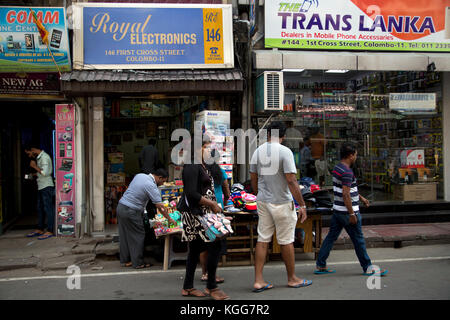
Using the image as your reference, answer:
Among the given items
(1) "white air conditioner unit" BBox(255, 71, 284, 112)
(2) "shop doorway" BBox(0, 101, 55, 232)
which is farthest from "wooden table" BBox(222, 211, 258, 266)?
(2) "shop doorway" BBox(0, 101, 55, 232)

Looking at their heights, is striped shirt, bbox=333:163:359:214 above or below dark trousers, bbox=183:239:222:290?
above

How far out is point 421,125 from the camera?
10.4 metres

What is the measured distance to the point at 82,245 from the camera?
26.0ft

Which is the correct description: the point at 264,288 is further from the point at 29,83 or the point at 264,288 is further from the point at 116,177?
the point at 29,83

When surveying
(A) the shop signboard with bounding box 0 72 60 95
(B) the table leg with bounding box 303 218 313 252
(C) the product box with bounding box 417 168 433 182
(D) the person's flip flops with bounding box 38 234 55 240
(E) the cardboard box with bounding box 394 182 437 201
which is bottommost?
(D) the person's flip flops with bounding box 38 234 55 240

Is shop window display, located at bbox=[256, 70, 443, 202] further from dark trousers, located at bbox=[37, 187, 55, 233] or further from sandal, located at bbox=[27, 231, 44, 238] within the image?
sandal, located at bbox=[27, 231, 44, 238]

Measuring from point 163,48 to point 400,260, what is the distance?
19.7 ft

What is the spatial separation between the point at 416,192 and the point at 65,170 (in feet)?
26.4

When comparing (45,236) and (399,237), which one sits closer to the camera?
(399,237)

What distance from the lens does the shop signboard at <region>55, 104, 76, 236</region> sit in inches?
336

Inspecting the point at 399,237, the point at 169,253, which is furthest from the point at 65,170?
the point at 399,237

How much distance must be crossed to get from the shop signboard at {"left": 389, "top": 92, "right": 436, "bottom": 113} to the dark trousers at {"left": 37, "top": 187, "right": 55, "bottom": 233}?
808cm

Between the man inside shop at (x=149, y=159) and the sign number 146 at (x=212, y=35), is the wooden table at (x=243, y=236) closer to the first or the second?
the man inside shop at (x=149, y=159)
